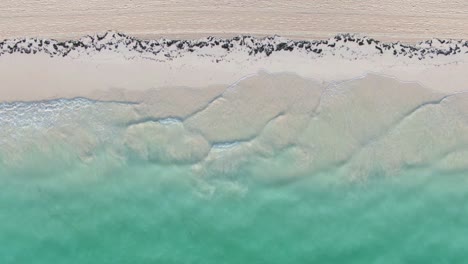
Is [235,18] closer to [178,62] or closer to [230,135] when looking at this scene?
[178,62]

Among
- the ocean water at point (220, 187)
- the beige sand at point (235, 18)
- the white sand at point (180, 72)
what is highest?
the beige sand at point (235, 18)

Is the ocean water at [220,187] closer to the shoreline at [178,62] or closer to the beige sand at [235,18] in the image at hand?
the shoreline at [178,62]

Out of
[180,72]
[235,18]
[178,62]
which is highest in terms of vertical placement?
[235,18]

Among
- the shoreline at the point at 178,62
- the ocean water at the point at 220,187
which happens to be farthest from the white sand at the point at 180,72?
the ocean water at the point at 220,187

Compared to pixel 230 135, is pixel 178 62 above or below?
above

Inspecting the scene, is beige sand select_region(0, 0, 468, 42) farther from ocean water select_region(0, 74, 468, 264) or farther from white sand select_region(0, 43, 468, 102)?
ocean water select_region(0, 74, 468, 264)

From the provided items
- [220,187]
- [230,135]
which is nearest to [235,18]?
[230,135]
